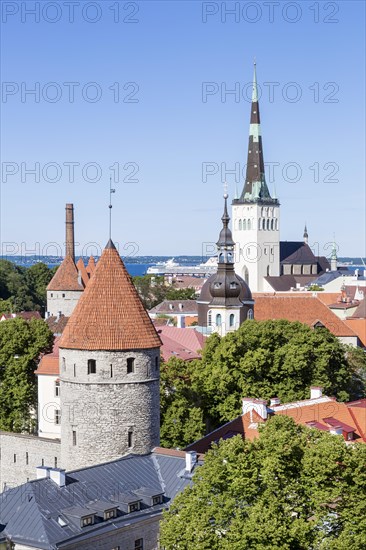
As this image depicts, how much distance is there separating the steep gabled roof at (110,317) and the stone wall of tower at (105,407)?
306 mm

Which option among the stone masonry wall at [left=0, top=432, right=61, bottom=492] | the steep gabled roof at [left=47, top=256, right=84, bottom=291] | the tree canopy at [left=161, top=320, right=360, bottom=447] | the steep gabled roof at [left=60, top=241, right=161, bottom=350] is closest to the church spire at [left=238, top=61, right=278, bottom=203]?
the steep gabled roof at [left=47, top=256, right=84, bottom=291]

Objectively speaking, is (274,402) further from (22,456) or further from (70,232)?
(70,232)

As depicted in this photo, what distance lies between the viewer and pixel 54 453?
34.1 meters

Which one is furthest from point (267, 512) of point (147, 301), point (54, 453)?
point (147, 301)

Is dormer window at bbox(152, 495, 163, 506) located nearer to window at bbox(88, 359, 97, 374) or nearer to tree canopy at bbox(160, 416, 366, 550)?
tree canopy at bbox(160, 416, 366, 550)

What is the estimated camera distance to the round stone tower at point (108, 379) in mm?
28188

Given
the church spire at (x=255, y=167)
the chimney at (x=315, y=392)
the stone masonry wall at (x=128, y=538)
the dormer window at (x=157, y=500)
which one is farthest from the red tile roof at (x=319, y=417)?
the church spire at (x=255, y=167)

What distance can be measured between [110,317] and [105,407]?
280 cm

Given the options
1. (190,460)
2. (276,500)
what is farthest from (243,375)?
(276,500)

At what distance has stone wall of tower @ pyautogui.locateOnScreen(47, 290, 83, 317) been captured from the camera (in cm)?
6944

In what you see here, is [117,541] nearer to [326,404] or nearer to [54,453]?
[54,453]

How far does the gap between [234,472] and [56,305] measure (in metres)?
49.5

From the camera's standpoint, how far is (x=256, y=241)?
381 feet

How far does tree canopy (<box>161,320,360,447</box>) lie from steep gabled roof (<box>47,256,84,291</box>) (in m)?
26.4
